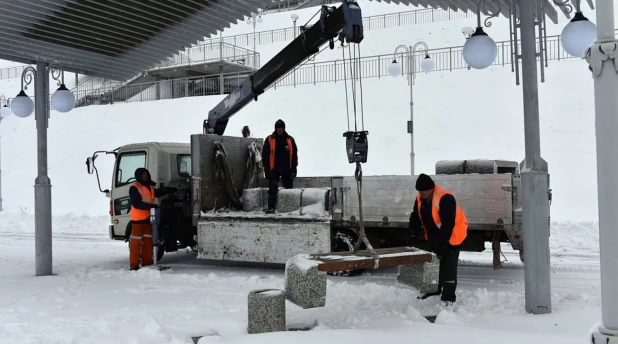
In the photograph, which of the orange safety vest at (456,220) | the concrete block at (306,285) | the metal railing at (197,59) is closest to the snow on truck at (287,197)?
the orange safety vest at (456,220)

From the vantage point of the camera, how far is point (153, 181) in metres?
11.5

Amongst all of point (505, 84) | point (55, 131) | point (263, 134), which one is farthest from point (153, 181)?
point (55, 131)

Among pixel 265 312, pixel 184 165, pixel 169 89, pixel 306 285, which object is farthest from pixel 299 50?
pixel 169 89

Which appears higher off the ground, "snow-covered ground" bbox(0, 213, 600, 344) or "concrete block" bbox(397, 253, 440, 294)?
"concrete block" bbox(397, 253, 440, 294)

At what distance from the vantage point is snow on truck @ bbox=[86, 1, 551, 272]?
8.91m

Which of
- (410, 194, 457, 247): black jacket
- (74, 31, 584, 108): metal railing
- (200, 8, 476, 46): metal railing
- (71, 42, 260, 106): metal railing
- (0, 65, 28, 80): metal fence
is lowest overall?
(410, 194, 457, 247): black jacket

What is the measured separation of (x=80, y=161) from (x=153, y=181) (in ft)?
61.8

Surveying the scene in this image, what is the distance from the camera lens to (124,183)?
11930 millimetres

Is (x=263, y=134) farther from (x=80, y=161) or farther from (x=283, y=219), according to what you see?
(x=283, y=219)

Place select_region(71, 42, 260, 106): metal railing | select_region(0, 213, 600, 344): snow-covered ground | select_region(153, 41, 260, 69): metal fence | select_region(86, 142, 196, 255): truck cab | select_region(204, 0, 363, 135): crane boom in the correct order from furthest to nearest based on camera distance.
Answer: select_region(71, 42, 260, 106): metal railing
select_region(153, 41, 260, 69): metal fence
select_region(86, 142, 196, 255): truck cab
select_region(204, 0, 363, 135): crane boom
select_region(0, 213, 600, 344): snow-covered ground

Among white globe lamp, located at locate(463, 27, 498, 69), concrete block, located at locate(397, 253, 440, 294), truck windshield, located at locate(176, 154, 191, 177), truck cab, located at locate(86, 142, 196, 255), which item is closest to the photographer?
concrete block, located at locate(397, 253, 440, 294)

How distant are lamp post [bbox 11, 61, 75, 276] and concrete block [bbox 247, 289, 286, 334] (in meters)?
6.05

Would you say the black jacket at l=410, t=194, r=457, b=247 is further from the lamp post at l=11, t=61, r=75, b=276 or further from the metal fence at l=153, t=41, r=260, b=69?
the metal fence at l=153, t=41, r=260, b=69

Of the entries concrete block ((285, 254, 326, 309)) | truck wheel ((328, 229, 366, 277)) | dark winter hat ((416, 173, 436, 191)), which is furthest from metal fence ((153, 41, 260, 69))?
concrete block ((285, 254, 326, 309))
